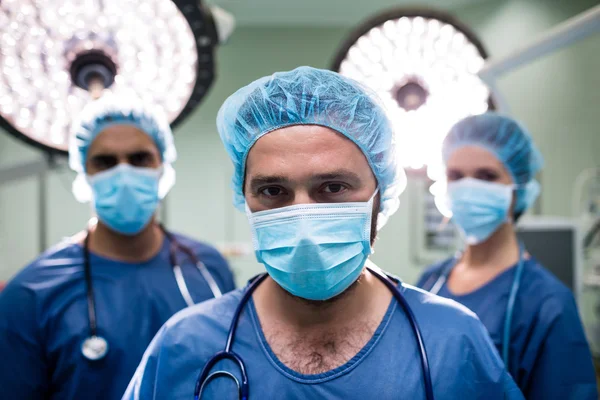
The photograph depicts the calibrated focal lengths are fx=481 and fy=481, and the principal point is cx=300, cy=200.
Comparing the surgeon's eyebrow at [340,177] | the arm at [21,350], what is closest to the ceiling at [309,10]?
the arm at [21,350]

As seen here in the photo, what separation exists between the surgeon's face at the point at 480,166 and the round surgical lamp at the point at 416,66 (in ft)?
0.62

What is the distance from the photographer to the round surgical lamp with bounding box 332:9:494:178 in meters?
1.32

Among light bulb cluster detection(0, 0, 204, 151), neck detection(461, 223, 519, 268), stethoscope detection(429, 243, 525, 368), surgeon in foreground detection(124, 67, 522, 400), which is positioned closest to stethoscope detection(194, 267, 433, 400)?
surgeon in foreground detection(124, 67, 522, 400)

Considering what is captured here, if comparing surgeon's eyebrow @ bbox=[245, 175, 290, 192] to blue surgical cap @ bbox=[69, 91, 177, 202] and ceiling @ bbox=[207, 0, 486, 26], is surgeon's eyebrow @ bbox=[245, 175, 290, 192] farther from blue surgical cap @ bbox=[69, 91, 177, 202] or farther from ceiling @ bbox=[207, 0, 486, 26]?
ceiling @ bbox=[207, 0, 486, 26]

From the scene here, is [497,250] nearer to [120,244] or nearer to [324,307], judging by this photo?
[324,307]

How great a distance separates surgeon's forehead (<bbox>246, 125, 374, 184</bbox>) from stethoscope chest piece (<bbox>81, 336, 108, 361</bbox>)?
71 centimetres

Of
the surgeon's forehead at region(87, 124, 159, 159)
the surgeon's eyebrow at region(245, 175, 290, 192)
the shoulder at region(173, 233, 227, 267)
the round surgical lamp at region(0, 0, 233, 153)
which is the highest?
the round surgical lamp at region(0, 0, 233, 153)

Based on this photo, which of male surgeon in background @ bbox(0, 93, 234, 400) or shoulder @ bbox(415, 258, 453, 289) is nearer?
male surgeon in background @ bbox(0, 93, 234, 400)

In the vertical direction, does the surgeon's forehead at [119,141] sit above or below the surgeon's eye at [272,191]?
above

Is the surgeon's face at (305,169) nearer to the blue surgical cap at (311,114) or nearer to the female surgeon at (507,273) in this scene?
the blue surgical cap at (311,114)

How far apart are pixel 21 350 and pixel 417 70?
1312 millimetres

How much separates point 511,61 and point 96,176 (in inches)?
49.3

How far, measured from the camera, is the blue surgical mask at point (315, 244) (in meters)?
0.86

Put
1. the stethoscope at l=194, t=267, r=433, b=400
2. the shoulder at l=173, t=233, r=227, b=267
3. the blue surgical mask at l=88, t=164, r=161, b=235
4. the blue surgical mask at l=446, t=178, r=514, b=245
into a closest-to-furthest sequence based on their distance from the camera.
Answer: the stethoscope at l=194, t=267, r=433, b=400 → the blue surgical mask at l=88, t=164, r=161, b=235 → the blue surgical mask at l=446, t=178, r=514, b=245 → the shoulder at l=173, t=233, r=227, b=267
